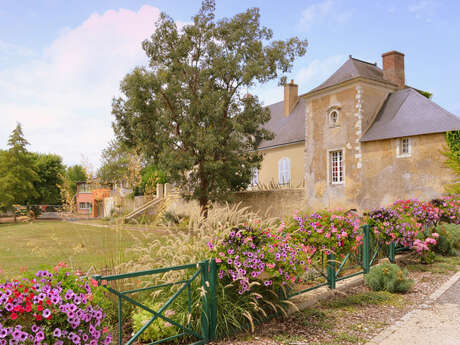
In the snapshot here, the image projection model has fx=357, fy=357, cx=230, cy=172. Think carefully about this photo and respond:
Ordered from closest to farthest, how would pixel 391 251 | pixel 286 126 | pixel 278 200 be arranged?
pixel 391 251
pixel 278 200
pixel 286 126

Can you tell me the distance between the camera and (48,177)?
43.5 meters

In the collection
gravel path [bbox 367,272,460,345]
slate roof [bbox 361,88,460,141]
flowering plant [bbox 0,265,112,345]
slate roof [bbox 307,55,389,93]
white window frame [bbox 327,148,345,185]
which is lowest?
gravel path [bbox 367,272,460,345]

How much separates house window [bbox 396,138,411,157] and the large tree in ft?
17.9

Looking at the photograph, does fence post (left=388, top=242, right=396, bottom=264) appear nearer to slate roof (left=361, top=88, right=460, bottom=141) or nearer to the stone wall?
slate roof (left=361, top=88, right=460, bottom=141)

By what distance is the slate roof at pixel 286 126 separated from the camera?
830 inches

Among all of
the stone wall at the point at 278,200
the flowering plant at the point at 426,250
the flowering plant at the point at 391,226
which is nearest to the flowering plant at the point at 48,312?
the flowering plant at the point at 391,226

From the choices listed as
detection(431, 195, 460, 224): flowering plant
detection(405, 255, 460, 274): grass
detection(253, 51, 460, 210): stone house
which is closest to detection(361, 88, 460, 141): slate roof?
detection(253, 51, 460, 210): stone house

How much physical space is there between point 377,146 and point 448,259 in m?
7.92

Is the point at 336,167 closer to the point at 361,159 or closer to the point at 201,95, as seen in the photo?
the point at 361,159

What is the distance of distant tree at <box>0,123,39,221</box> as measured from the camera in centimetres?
2898

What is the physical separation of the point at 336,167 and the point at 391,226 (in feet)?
33.9

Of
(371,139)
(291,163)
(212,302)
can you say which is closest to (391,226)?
(212,302)

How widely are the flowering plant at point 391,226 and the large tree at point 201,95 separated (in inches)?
312

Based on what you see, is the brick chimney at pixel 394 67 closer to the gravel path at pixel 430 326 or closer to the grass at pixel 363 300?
the gravel path at pixel 430 326
